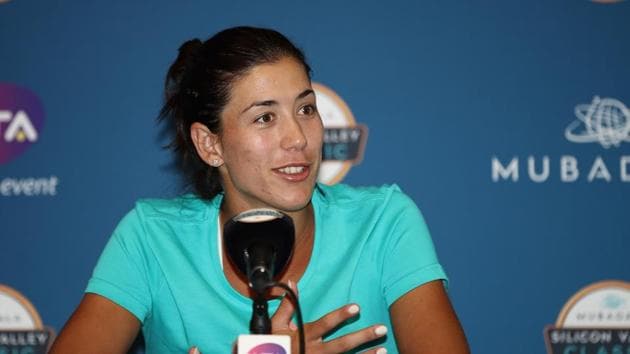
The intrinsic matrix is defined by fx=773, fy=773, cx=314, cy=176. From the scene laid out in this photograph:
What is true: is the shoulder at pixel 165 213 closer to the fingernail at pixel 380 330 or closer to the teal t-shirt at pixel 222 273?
the teal t-shirt at pixel 222 273

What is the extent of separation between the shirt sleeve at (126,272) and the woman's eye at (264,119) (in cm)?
34

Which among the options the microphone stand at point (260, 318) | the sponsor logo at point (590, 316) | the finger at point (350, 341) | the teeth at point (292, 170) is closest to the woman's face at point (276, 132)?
the teeth at point (292, 170)

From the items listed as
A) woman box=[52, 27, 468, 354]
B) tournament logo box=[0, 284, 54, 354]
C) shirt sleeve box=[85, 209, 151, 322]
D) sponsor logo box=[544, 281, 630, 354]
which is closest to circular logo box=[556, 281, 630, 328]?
sponsor logo box=[544, 281, 630, 354]

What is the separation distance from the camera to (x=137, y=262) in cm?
149

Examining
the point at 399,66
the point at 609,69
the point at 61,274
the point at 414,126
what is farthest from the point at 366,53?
the point at 61,274

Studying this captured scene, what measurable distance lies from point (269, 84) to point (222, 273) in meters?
0.37

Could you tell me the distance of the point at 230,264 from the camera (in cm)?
148

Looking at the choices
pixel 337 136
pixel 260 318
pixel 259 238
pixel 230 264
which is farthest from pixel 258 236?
pixel 337 136

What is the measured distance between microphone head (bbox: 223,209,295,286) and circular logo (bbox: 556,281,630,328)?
111 centimetres

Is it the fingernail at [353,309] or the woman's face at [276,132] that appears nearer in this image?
the fingernail at [353,309]

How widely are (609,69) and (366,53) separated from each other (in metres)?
0.60

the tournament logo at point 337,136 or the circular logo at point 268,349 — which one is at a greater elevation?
the tournament logo at point 337,136

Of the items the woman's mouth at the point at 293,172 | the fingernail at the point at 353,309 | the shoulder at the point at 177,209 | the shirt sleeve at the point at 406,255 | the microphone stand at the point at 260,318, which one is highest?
the woman's mouth at the point at 293,172

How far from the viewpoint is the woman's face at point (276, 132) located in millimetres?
1377
